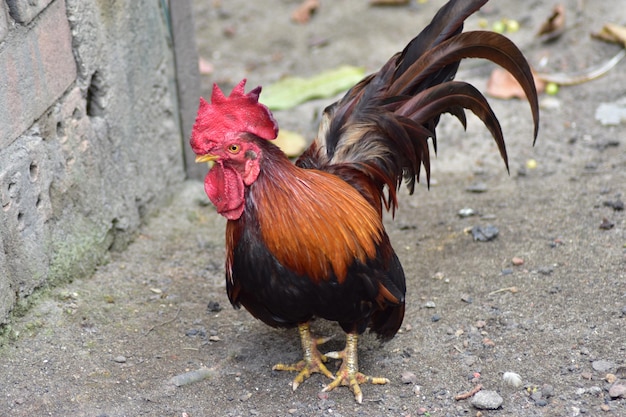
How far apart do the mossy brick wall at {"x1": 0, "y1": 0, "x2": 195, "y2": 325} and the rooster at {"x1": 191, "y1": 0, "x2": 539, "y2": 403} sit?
1.02m

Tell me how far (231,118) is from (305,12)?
495 centimetres

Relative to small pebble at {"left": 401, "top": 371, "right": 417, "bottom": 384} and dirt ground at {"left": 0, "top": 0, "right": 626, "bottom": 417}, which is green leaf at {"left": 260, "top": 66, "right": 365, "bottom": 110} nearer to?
dirt ground at {"left": 0, "top": 0, "right": 626, "bottom": 417}

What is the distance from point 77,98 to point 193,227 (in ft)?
4.34

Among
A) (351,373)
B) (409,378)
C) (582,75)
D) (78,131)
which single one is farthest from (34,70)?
(582,75)

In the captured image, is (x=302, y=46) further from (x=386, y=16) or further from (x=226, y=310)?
(x=226, y=310)

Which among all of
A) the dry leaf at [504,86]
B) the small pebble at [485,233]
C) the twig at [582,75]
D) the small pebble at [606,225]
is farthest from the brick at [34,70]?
the twig at [582,75]

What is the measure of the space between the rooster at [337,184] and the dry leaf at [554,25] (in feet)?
10.7

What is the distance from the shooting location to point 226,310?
4523 millimetres

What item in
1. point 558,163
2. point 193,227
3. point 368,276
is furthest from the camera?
point 558,163

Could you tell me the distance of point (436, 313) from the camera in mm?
4324

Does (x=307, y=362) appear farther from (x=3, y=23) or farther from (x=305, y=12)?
(x=305, y=12)

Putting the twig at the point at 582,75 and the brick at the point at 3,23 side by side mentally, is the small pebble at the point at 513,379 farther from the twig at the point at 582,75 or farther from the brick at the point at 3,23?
the twig at the point at 582,75

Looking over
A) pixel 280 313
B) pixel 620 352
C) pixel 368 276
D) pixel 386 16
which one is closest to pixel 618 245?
pixel 620 352

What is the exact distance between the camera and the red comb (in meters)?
3.33
